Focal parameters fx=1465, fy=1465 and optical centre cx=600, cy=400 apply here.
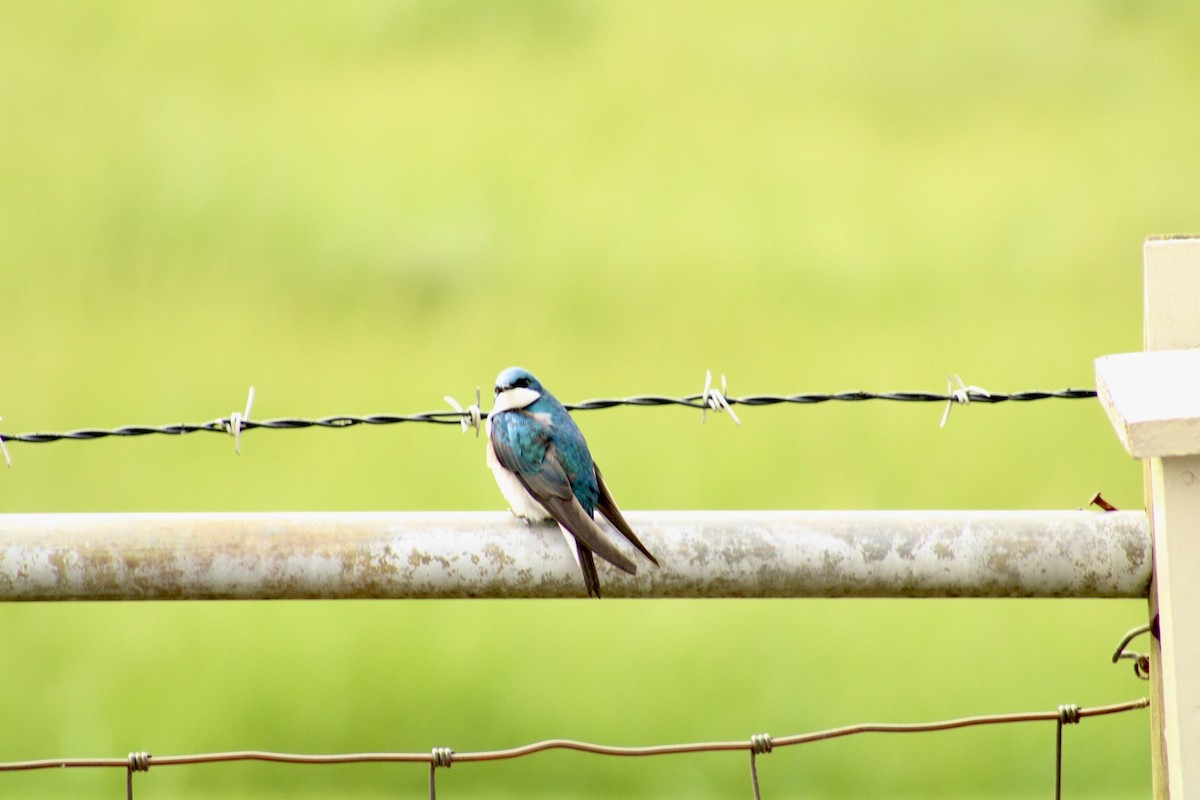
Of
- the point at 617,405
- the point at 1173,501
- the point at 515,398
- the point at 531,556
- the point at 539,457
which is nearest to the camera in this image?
the point at 1173,501

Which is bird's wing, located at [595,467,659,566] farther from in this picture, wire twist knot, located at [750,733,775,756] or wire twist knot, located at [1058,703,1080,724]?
wire twist knot, located at [1058,703,1080,724]

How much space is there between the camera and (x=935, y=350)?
1711 centimetres

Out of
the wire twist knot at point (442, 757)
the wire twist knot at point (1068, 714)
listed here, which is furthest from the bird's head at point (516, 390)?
the wire twist knot at point (1068, 714)

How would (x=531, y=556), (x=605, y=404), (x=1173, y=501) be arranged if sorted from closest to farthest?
1. (x=1173, y=501)
2. (x=531, y=556)
3. (x=605, y=404)

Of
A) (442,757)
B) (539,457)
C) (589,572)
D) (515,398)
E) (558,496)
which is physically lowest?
(442,757)

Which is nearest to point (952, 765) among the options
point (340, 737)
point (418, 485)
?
point (340, 737)

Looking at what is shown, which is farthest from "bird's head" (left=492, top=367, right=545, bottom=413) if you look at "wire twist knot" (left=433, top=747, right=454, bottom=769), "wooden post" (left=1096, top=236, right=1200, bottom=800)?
"wooden post" (left=1096, top=236, right=1200, bottom=800)

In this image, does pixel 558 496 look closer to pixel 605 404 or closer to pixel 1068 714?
pixel 605 404

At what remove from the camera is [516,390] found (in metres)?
3.55

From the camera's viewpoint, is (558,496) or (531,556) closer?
(531,556)

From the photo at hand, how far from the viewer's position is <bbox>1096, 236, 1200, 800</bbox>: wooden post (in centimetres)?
→ 188

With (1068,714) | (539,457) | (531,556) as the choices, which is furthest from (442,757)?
(1068,714)

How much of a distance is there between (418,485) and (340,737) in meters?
3.85

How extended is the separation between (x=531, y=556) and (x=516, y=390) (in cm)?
133
